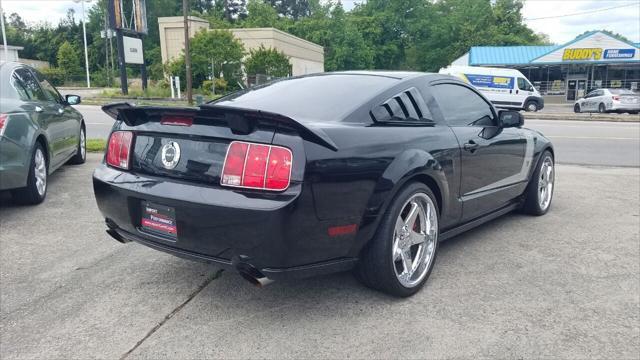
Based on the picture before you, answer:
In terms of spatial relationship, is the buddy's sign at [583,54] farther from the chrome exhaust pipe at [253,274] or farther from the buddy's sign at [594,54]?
the chrome exhaust pipe at [253,274]

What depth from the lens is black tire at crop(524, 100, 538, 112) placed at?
27.7 m

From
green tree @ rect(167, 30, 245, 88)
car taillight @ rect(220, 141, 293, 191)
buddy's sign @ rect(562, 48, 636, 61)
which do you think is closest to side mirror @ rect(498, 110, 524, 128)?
car taillight @ rect(220, 141, 293, 191)

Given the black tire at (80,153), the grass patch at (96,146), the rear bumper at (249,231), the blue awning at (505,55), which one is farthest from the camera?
the blue awning at (505,55)

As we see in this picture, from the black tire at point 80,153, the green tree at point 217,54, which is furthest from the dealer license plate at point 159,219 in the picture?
the green tree at point 217,54

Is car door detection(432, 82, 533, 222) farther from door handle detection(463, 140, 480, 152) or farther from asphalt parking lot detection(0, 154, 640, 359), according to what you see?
asphalt parking lot detection(0, 154, 640, 359)

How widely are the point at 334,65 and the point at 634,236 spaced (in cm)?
6478

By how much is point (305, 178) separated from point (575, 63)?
130 feet

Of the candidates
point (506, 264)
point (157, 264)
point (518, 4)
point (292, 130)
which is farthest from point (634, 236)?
point (518, 4)

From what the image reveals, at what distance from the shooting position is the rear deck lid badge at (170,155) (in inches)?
117

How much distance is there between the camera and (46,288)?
3.41m

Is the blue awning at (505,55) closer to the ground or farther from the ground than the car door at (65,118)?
farther from the ground

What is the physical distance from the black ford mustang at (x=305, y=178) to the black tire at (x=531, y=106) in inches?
1019

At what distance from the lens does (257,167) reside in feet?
8.84

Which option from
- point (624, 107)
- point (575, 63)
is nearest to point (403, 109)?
point (624, 107)
